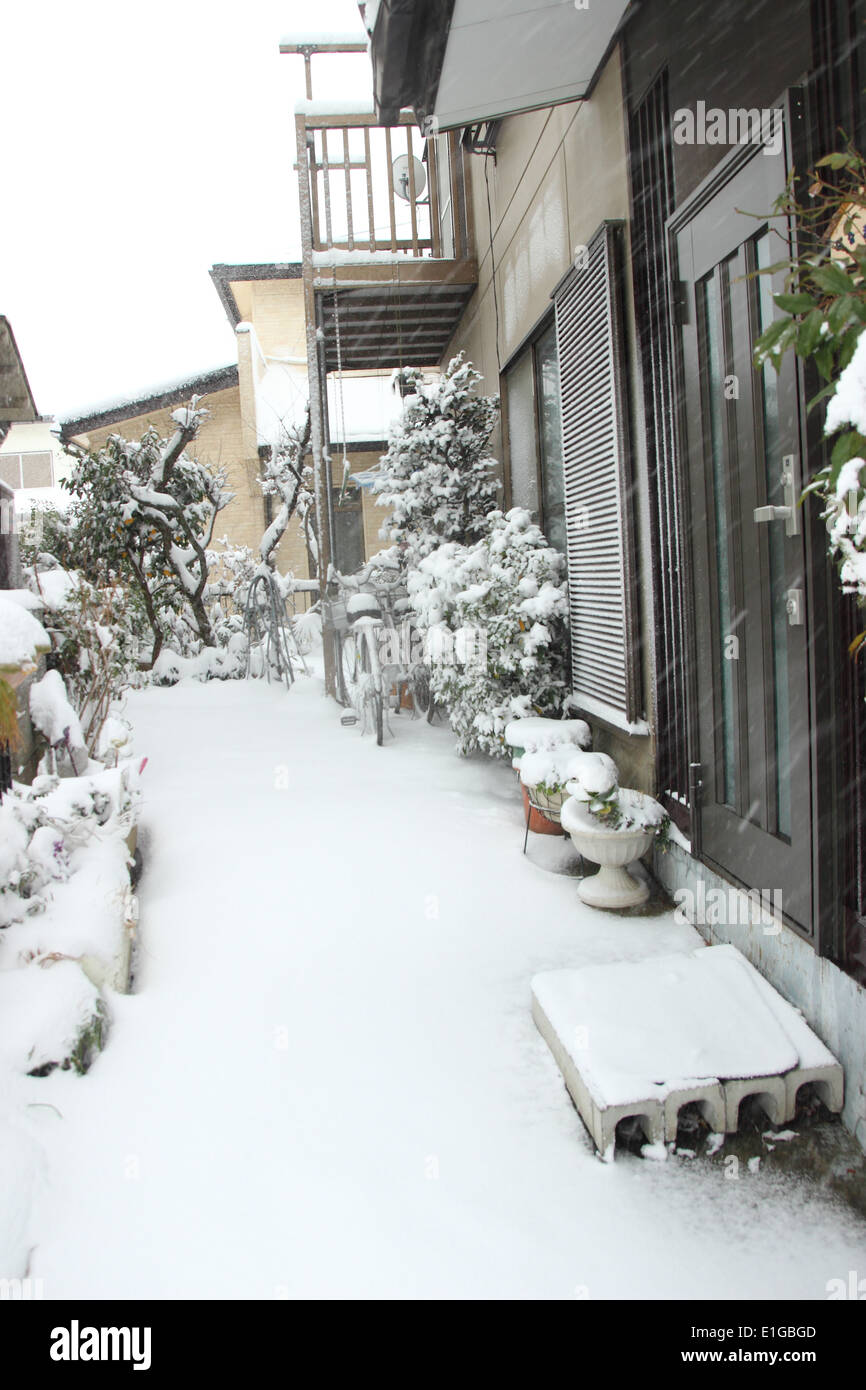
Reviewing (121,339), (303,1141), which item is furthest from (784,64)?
(121,339)

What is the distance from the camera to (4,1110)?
7.51 feet

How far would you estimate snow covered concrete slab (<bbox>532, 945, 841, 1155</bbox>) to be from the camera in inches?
87.6

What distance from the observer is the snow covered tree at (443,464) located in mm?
6461

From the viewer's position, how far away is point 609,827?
11.4 ft

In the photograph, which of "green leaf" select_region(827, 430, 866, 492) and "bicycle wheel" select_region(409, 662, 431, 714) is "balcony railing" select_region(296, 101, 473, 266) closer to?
"bicycle wheel" select_region(409, 662, 431, 714)

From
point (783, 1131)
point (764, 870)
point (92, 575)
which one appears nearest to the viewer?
point (783, 1131)

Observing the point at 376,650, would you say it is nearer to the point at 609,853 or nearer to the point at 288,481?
the point at 609,853

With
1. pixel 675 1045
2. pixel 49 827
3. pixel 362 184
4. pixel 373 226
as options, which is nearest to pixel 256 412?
pixel 362 184

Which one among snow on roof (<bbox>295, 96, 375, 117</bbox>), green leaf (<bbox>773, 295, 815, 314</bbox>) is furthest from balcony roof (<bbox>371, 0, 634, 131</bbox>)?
snow on roof (<bbox>295, 96, 375, 117</bbox>)

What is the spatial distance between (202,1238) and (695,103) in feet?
11.6

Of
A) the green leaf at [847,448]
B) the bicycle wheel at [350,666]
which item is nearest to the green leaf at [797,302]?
the green leaf at [847,448]

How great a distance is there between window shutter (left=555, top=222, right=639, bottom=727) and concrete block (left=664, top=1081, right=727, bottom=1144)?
1832 mm

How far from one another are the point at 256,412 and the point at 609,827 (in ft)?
43.8
